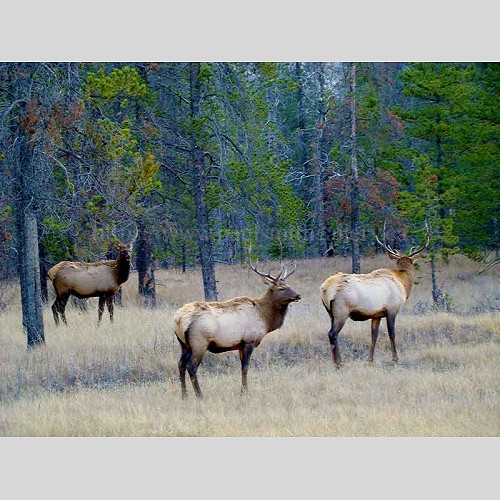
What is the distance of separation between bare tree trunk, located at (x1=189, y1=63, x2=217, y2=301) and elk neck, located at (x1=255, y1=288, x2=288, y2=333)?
21.7 ft

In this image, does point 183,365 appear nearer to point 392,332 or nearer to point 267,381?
point 267,381

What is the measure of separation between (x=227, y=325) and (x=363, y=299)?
3.47 m

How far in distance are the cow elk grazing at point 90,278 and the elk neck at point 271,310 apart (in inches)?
217

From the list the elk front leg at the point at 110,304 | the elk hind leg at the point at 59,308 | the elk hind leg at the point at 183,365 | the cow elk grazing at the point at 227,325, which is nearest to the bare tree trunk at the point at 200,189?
the elk front leg at the point at 110,304

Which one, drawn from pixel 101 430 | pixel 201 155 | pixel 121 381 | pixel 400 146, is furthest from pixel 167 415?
pixel 400 146

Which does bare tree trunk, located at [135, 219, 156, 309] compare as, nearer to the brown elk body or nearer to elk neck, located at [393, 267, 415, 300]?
the brown elk body

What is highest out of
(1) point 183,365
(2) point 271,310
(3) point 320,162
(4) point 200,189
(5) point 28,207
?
(3) point 320,162

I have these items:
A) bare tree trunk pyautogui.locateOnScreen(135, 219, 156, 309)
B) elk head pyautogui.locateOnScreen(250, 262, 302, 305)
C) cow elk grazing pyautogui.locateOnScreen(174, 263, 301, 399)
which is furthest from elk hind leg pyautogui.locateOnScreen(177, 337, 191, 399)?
bare tree trunk pyautogui.locateOnScreen(135, 219, 156, 309)

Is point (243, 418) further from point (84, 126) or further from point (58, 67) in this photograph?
point (58, 67)

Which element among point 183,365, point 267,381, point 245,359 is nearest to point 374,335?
point 267,381

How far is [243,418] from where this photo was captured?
9.67m

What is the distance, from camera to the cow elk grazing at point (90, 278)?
53.7 ft

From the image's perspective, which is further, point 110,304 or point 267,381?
point 110,304

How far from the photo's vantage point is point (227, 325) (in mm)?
10992
